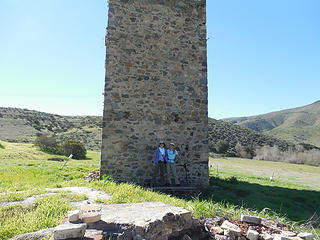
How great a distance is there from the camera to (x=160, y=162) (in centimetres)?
915

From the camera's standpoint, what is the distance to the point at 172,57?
32.8 feet

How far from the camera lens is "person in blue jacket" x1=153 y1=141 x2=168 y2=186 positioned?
884cm

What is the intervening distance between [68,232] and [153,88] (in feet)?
24.8

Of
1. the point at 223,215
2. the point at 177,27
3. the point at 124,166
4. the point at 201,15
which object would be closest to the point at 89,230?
the point at 223,215

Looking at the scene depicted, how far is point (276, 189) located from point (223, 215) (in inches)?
270

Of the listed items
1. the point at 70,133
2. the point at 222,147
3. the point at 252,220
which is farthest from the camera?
the point at 70,133

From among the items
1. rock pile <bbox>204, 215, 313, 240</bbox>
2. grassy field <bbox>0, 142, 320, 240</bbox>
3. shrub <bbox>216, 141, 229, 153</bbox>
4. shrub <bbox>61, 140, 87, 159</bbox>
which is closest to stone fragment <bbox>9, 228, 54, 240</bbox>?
grassy field <bbox>0, 142, 320, 240</bbox>

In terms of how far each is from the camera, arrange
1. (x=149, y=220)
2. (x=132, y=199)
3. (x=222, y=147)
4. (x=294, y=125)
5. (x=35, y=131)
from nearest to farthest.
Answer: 1. (x=149, y=220)
2. (x=132, y=199)
3. (x=222, y=147)
4. (x=35, y=131)
5. (x=294, y=125)

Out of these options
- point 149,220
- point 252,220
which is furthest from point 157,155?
point 149,220

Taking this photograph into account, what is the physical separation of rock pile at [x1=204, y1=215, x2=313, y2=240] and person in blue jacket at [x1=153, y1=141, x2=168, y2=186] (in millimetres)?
4707

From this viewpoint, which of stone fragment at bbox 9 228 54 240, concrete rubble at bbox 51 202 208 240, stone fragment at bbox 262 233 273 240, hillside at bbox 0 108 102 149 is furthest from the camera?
hillside at bbox 0 108 102 149

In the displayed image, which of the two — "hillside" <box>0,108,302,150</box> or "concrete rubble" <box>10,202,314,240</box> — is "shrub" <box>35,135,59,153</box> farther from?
"concrete rubble" <box>10,202,314,240</box>

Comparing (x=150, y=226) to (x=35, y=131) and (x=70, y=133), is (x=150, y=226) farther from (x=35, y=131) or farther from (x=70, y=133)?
(x=35, y=131)

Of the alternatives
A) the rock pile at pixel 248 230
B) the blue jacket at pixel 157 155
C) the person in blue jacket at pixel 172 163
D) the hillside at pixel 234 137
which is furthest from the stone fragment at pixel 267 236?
the hillside at pixel 234 137
